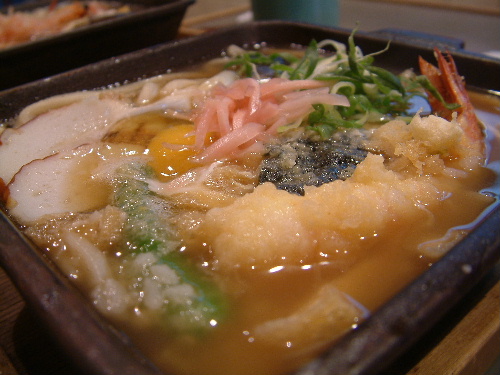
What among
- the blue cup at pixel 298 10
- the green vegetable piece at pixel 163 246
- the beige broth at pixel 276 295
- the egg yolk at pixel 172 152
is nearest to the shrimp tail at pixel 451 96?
the beige broth at pixel 276 295

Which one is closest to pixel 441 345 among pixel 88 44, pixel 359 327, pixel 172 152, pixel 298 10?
pixel 359 327

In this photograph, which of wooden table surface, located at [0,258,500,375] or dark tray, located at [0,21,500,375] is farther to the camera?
wooden table surface, located at [0,258,500,375]

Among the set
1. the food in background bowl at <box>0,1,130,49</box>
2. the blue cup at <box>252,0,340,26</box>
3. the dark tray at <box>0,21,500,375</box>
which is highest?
the dark tray at <box>0,21,500,375</box>

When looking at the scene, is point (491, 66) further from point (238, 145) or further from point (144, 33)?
point (144, 33)

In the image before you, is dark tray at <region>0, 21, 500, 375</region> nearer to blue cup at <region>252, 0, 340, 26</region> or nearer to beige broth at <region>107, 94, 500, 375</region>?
beige broth at <region>107, 94, 500, 375</region>

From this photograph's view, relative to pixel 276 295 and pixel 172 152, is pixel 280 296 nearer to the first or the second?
pixel 276 295

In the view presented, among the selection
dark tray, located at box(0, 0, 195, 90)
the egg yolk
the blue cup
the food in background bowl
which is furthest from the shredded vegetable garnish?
the food in background bowl

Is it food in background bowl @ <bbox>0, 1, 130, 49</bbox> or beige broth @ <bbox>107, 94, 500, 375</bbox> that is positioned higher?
food in background bowl @ <bbox>0, 1, 130, 49</bbox>
